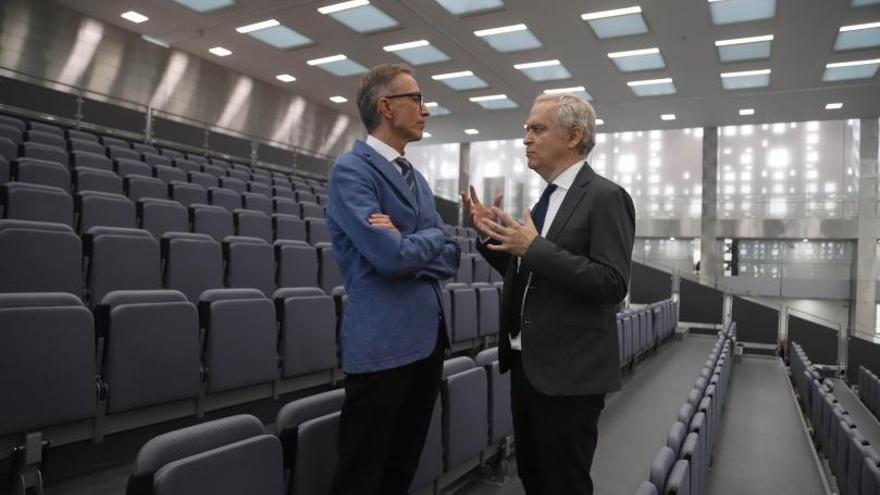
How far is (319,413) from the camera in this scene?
1.47 m

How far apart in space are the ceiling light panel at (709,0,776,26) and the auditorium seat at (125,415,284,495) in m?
7.57

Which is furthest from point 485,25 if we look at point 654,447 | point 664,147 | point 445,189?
point 664,147

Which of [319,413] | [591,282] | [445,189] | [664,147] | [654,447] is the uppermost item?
[664,147]

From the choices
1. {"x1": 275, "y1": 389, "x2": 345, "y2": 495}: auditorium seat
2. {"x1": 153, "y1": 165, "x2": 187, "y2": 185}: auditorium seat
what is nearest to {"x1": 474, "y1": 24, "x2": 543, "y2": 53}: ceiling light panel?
{"x1": 153, "y1": 165, "x2": 187, "y2": 185}: auditorium seat

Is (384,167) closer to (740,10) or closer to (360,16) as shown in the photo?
(360,16)

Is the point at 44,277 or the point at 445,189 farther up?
the point at 445,189

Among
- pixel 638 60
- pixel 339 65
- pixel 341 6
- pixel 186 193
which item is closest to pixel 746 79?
pixel 638 60

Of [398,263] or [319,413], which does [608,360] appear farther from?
[319,413]

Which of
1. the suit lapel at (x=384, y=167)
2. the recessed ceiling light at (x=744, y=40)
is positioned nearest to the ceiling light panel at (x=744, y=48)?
the recessed ceiling light at (x=744, y=40)

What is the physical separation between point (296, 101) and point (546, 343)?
12064mm

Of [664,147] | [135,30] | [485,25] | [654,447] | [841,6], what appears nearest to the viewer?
[654,447]

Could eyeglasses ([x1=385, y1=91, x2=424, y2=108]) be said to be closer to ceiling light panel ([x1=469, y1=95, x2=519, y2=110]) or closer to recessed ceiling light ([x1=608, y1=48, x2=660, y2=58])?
recessed ceiling light ([x1=608, y1=48, x2=660, y2=58])

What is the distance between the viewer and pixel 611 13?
7.21 meters

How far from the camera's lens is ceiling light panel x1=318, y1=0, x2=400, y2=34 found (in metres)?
7.39
